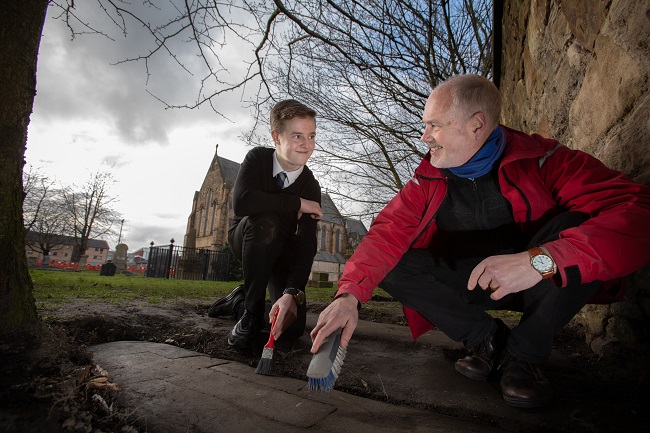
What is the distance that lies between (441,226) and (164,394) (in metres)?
1.55

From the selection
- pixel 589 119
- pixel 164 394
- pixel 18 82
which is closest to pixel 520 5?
pixel 589 119

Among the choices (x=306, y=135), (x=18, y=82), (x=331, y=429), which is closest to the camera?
(x=331, y=429)

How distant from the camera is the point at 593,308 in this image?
218 cm

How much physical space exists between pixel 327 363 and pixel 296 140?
172 cm

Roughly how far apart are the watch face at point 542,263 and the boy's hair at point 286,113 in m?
1.75

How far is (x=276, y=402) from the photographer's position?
4.05 feet

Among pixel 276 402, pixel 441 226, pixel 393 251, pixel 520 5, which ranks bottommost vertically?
pixel 276 402

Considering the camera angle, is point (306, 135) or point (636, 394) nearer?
point (636, 394)

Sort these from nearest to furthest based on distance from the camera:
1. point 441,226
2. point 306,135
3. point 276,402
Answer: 1. point 276,402
2. point 441,226
3. point 306,135

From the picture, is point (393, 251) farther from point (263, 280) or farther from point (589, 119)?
point (589, 119)

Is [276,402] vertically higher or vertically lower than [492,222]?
lower

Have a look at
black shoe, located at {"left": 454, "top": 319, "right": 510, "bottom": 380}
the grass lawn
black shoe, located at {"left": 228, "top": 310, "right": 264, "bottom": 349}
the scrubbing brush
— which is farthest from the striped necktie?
the grass lawn

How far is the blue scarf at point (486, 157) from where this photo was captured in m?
1.69

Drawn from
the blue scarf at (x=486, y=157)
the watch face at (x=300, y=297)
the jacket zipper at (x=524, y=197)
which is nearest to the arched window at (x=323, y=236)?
the watch face at (x=300, y=297)
